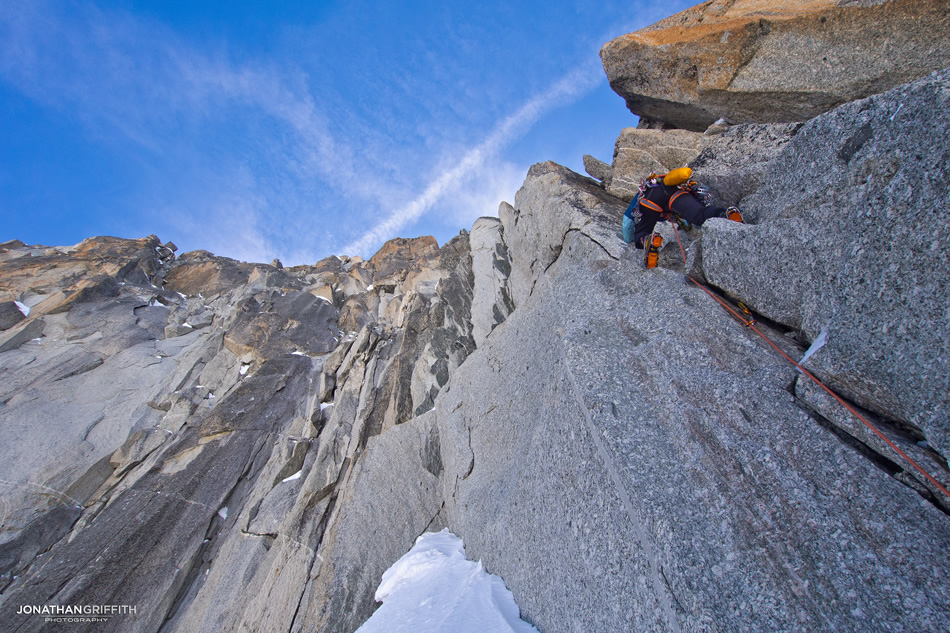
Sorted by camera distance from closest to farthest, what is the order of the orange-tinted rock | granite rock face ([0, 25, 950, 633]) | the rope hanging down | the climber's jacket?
the rope hanging down, granite rock face ([0, 25, 950, 633]), the climber's jacket, the orange-tinted rock

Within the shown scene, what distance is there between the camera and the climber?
28.2 feet

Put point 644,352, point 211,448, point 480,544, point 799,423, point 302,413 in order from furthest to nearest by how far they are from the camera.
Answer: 1. point 302,413
2. point 211,448
3. point 480,544
4. point 644,352
5. point 799,423

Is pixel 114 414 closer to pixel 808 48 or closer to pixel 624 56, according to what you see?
pixel 624 56

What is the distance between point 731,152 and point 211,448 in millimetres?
26021

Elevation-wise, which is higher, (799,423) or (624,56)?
(624,56)

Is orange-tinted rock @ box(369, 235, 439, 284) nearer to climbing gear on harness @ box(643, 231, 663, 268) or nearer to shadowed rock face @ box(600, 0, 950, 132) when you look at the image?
shadowed rock face @ box(600, 0, 950, 132)

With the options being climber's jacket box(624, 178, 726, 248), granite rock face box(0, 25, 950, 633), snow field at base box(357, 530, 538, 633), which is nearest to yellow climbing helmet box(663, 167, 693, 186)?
climber's jacket box(624, 178, 726, 248)

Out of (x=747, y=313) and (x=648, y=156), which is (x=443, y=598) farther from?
(x=648, y=156)

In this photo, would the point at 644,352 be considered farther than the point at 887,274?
Yes

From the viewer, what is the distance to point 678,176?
28.5 feet

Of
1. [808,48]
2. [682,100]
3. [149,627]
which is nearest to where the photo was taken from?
[808,48]

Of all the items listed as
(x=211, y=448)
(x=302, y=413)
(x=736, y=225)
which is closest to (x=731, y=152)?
(x=736, y=225)

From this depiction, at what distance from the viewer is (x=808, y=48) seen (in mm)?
10578

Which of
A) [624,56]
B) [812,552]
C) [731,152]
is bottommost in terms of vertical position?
[812,552]
